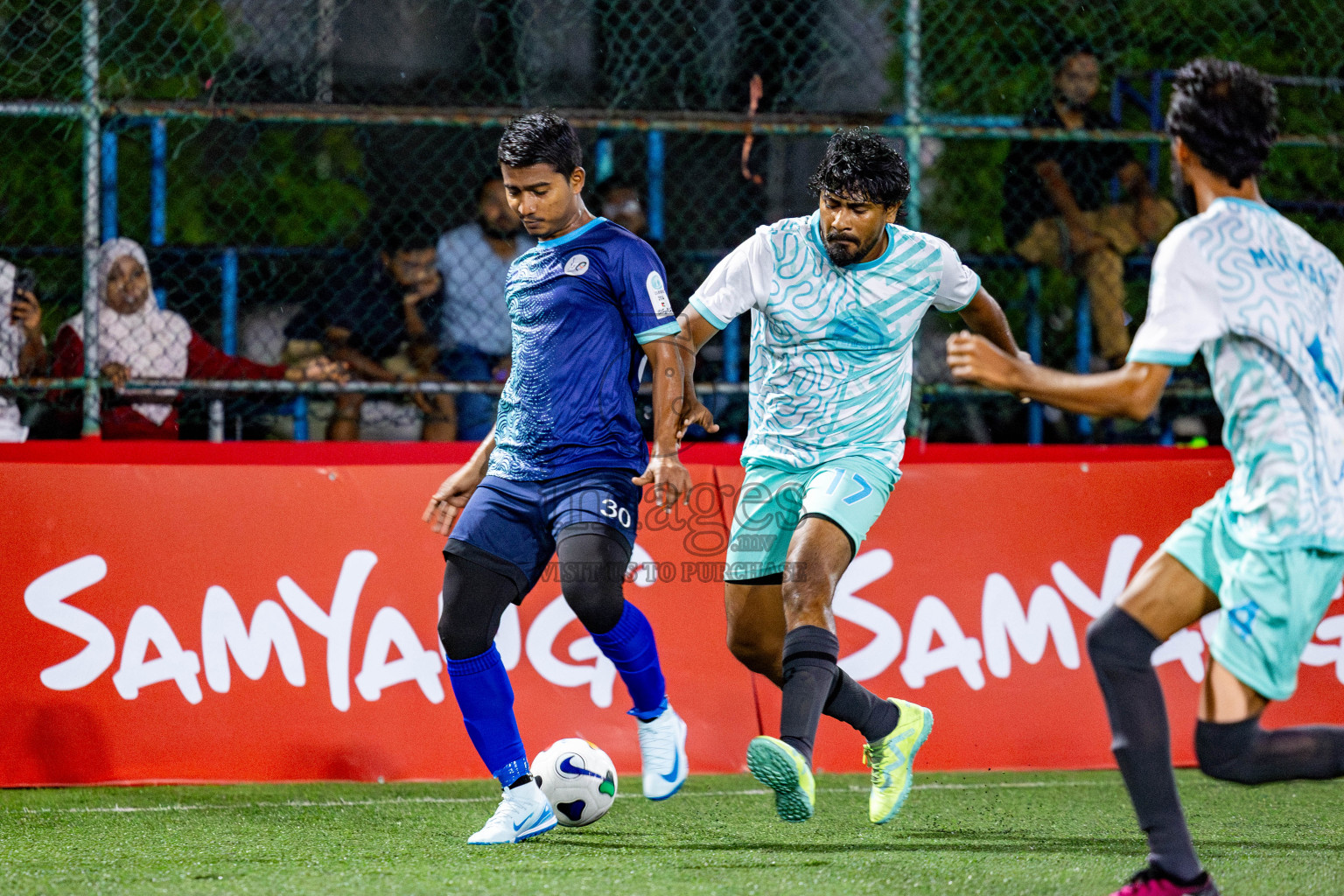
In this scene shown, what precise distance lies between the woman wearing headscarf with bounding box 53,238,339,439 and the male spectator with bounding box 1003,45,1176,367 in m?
3.67

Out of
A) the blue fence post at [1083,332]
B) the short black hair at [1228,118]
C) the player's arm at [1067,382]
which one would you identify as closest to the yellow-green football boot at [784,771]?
the player's arm at [1067,382]

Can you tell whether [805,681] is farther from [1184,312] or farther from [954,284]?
[1184,312]

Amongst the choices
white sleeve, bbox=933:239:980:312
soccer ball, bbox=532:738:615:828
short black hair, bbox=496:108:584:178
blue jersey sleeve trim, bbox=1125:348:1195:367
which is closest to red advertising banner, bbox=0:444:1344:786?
soccer ball, bbox=532:738:615:828

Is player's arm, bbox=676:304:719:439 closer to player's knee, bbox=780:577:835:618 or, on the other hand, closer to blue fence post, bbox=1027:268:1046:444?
player's knee, bbox=780:577:835:618

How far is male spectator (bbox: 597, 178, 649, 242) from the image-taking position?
746 cm

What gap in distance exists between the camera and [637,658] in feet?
15.3

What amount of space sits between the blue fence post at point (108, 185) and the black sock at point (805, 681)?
426cm

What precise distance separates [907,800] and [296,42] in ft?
16.4

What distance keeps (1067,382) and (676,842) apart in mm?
2006

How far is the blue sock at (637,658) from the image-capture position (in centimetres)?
462

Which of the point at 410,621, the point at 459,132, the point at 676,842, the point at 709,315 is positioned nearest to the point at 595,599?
the point at 676,842

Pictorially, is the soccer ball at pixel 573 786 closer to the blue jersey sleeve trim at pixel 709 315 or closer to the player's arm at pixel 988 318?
the blue jersey sleeve trim at pixel 709 315

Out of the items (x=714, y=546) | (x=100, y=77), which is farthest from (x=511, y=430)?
(x=100, y=77)

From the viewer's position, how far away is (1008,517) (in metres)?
6.15
